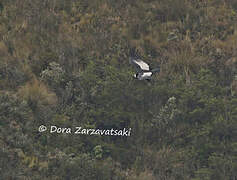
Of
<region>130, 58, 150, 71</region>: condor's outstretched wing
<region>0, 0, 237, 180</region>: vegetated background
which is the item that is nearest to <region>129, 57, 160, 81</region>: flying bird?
<region>130, 58, 150, 71</region>: condor's outstretched wing

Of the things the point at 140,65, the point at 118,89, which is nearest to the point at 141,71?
→ the point at 140,65

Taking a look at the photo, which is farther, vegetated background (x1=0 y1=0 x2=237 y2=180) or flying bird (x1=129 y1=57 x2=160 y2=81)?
flying bird (x1=129 y1=57 x2=160 y2=81)

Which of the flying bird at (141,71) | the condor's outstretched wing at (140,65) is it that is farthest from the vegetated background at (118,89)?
the condor's outstretched wing at (140,65)

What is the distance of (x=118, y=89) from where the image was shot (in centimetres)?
1916

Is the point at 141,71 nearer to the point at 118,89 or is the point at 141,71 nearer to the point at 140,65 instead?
the point at 140,65

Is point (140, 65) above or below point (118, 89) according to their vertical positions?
above

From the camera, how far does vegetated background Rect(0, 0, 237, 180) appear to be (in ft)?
57.1

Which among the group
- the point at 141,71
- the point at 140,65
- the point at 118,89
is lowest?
the point at 118,89

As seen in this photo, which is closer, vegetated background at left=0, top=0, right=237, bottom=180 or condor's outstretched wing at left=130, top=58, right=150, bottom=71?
vegetated background at left=0, top=0, right=237, bottom=180

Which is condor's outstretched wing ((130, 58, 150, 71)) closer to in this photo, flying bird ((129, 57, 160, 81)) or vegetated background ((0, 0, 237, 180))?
flying bird ((129, 57, 160, 81))

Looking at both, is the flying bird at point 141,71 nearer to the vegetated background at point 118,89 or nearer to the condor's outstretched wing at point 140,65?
the condor's outstretched wing at point 140,65

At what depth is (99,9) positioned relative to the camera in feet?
76.2

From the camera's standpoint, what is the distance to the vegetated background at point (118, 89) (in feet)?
57.1

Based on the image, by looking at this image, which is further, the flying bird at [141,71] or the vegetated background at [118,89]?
the flying bird at [141,71]
